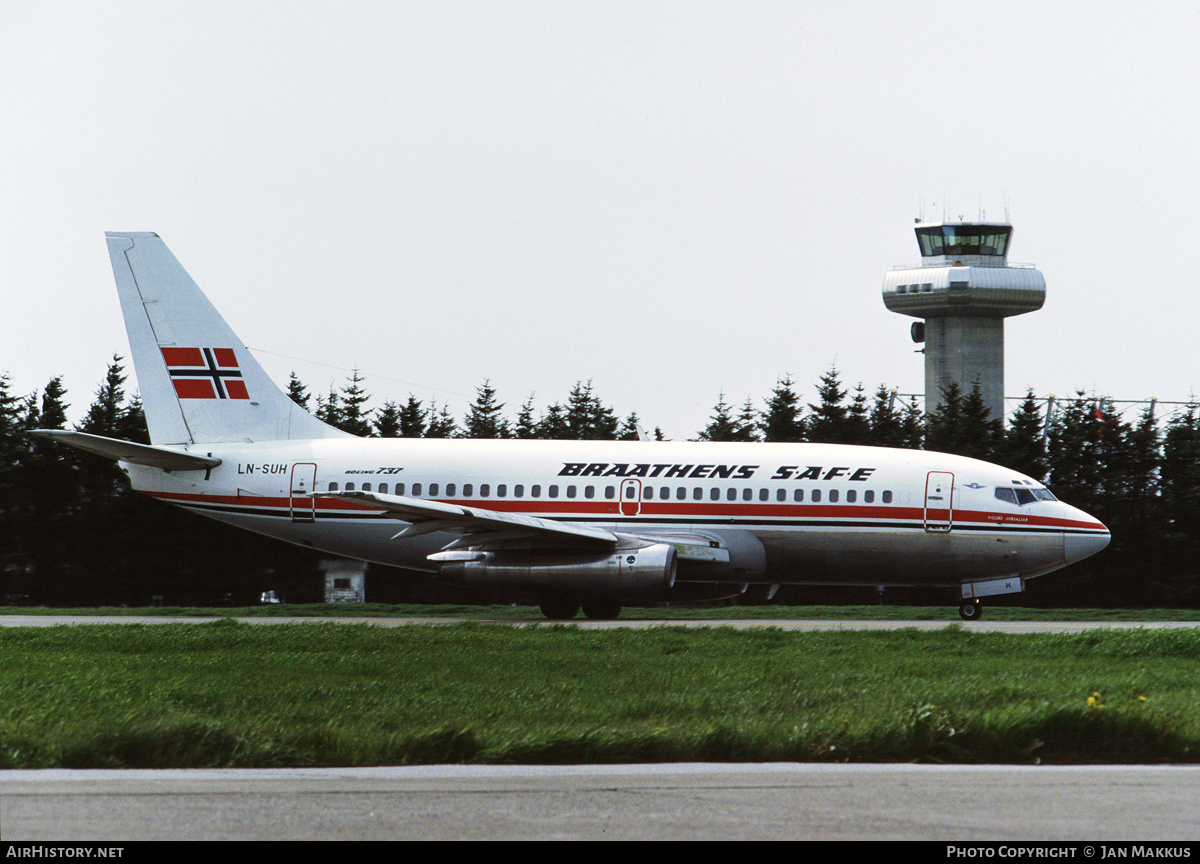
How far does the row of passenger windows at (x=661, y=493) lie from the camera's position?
1013 inches

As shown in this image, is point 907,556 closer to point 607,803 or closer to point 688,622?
point 688,622

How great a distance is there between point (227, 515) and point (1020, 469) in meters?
21.3

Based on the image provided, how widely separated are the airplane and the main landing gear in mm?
38

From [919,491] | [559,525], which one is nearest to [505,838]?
[559,525]

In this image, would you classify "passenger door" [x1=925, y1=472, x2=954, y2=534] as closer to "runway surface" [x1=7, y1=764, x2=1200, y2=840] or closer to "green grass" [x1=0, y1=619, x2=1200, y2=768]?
"green grass" [x1=0, y1=619, x2=1200, y2=768]

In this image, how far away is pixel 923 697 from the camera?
37.8ft

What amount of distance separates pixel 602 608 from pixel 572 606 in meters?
0.58

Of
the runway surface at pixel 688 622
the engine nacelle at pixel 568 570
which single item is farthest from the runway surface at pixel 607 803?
the engine nacelle at pixel 568 570

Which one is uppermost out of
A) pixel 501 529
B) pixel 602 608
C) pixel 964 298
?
pixel 964 298

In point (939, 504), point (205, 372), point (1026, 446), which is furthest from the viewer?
point (1026, 446)

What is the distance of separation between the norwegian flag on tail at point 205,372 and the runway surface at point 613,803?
2092cm

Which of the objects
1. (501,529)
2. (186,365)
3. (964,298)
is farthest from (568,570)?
(964,298)

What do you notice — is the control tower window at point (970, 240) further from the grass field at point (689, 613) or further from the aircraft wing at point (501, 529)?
the aircraft wing at point (501, 529)

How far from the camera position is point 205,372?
29.2 m
